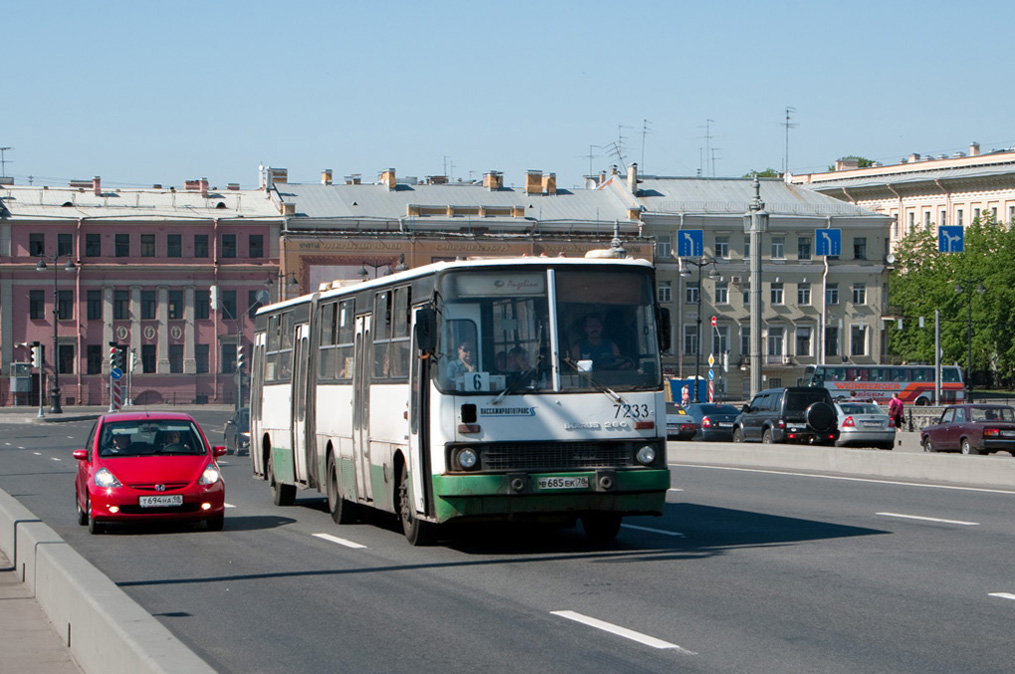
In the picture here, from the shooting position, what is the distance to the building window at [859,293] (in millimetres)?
110062

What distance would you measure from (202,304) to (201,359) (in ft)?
12.3

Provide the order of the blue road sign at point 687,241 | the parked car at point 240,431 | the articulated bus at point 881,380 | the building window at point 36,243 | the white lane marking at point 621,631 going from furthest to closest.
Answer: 1. the building window at point 36,243
2. the articulated bus at point 881,380
3. the blue road sign at point 687,241
4. the parked car at point 240,431
5. the white lane marking at point 621,631

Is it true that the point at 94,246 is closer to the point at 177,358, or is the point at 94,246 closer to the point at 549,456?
the point at 177,358

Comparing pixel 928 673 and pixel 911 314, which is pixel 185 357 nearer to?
pixel 911 314

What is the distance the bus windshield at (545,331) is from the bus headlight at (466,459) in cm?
59

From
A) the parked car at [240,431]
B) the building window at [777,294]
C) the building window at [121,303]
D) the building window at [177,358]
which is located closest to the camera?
the parked car at [240,431]

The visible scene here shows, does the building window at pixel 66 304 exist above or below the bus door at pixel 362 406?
above

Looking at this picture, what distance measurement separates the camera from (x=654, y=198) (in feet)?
363

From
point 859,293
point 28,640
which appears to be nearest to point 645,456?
point 28,640

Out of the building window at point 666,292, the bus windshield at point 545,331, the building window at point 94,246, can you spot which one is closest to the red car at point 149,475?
the bus windshield at point 545,331

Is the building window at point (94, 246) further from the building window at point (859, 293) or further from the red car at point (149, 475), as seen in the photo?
the red car at point (149, 475)

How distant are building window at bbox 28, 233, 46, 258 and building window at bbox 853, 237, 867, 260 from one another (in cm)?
5426

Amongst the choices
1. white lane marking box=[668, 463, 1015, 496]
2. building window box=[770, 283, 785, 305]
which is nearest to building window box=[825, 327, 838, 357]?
building window box=[770, 283, 785, 305]

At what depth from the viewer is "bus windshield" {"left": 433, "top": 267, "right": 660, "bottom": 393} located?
15.2 metres
